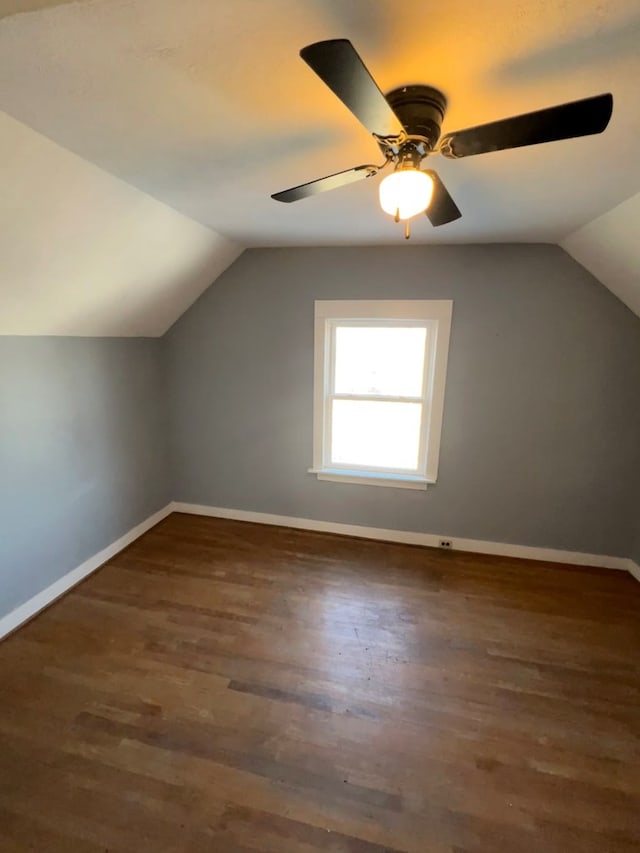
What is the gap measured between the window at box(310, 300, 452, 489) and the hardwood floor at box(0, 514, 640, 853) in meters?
0.86

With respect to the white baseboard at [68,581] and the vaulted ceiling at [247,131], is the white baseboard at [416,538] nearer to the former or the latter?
the white baseboard at [68,581]

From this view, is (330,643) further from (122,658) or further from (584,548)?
(584,548)

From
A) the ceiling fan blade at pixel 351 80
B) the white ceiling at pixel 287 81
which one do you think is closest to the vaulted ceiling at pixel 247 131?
the white ceiling at pixel 287 81

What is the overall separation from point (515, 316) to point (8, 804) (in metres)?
3.62

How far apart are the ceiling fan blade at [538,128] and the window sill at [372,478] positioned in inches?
97.2

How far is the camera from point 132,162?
1628 millimetres

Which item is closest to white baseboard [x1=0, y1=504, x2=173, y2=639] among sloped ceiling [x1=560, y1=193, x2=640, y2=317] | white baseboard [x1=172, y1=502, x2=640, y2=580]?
white baseboard [x1=172, y1=502, x2=640, y2=580]

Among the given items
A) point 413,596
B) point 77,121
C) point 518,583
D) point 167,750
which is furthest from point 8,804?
point 518,583

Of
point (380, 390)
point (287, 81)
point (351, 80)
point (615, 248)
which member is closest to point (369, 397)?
point (380, 390)

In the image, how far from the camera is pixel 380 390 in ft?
10.7

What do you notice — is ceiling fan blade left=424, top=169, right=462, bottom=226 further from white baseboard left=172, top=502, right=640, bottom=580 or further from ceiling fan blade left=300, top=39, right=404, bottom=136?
white baseboard left=172, top=502, right=640, bottom=580

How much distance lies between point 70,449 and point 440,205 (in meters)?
2.66

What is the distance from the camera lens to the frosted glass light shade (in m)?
1.19

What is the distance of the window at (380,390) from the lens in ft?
9.98
